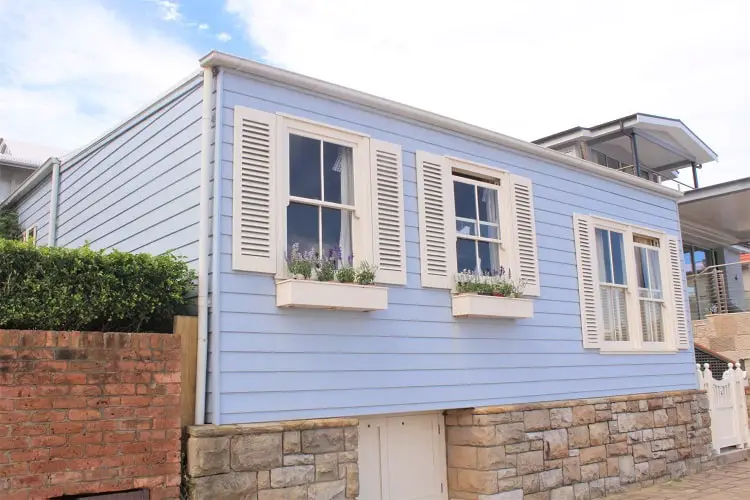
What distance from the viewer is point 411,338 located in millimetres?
6770

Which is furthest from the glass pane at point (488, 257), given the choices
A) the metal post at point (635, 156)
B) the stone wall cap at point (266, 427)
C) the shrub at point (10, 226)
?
the shrub at point (10, 226)

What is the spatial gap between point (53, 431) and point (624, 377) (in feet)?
23.1

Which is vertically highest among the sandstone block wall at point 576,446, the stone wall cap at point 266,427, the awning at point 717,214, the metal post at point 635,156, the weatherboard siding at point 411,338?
the metal post at point 635,156

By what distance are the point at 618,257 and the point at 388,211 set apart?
437cm

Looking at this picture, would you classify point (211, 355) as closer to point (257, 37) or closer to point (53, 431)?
point (53, 431)

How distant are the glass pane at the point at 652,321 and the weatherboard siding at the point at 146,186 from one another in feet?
21.8

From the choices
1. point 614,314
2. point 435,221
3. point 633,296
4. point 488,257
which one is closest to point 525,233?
point 488,257

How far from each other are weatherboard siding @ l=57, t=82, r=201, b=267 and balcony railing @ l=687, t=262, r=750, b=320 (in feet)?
41.9

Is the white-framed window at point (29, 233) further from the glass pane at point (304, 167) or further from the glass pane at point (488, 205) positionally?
the glass pane at point (488, 205)

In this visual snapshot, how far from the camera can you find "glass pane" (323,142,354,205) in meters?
6.48

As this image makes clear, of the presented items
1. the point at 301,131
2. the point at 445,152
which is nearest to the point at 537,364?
the point at 445,152

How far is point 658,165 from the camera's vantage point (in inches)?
630

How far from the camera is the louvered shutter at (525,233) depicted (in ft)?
26.3

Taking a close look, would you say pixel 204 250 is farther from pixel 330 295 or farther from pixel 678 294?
pixel 678 294
